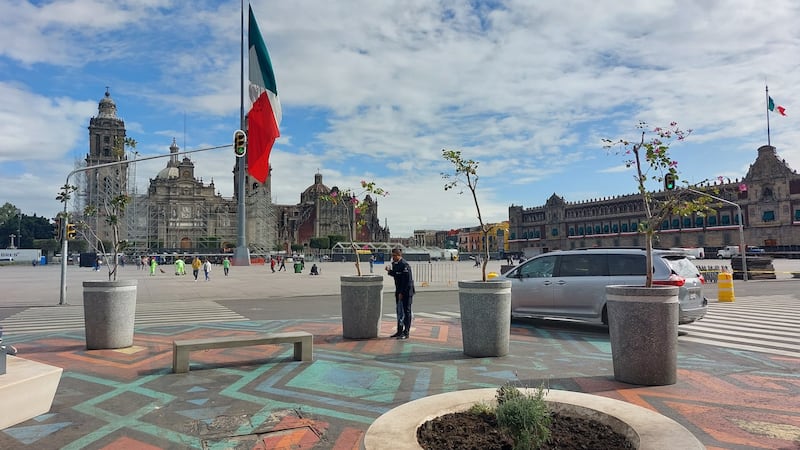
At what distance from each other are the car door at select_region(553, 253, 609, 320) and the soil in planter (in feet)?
23.1

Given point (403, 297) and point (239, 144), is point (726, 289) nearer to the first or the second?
point (403, 297)

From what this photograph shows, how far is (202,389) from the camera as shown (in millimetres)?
5727

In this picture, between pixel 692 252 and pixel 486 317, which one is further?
pixel 692 252

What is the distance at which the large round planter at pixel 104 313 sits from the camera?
782 centimetres

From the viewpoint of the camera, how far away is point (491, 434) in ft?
10.6

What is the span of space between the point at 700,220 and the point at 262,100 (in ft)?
322

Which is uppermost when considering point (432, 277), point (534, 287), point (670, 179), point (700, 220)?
point (700, 220)

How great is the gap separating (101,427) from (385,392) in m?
2.70

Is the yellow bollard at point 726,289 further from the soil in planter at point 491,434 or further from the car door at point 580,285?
the soil in planter at point 491,434

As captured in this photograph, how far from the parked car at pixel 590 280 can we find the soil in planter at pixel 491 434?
22.8 ft

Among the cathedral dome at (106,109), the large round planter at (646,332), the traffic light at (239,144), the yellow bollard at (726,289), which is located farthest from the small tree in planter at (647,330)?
the cathedral dome at (106,109)

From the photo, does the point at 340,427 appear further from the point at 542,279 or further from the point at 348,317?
the point at 542,279

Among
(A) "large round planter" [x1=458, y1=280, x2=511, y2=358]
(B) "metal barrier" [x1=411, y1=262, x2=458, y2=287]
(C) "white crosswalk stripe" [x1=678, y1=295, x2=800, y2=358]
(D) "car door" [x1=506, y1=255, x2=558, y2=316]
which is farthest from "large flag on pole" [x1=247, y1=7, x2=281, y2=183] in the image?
(C) "white crosswalk stripe" [x1=678, y1=295, x2=800, y2=358]

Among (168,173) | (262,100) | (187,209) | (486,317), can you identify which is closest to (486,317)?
(486,317)
